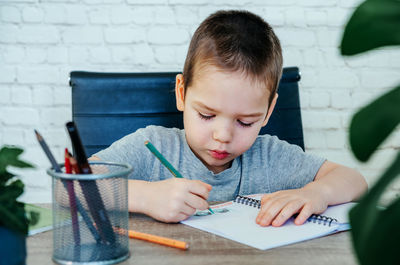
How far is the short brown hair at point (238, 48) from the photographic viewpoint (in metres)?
1.23

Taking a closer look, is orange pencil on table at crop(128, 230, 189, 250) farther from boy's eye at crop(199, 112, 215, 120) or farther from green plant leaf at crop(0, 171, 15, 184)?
boy's eye at crop(199, 112, 215, 120)

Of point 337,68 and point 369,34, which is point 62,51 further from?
point 369,34

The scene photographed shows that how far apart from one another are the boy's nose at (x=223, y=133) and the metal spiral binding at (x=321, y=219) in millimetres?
313

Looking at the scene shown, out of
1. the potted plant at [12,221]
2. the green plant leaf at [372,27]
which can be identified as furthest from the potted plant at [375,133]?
the potted plant at [12,221]

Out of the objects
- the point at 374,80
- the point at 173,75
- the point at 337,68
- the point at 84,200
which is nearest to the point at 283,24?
the point at 337,68

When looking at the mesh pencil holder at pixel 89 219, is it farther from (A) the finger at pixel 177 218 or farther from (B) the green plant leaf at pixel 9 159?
(A) the finger at pixel 177 218

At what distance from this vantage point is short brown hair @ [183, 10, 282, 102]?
123 centimetres

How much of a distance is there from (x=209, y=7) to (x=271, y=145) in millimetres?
967

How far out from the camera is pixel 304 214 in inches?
37.2

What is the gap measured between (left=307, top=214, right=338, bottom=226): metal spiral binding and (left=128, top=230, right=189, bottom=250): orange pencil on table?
289 millimetres

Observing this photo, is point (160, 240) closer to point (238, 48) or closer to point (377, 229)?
point (377, 229)

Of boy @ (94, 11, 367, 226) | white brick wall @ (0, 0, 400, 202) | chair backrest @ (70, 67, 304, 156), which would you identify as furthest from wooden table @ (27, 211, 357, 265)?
white brick wall @ (0, 0, 400, 202)

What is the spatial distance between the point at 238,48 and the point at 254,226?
1.70ft

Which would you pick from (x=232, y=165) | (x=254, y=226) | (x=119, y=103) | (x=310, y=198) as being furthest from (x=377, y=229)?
(x=119, y=103)
